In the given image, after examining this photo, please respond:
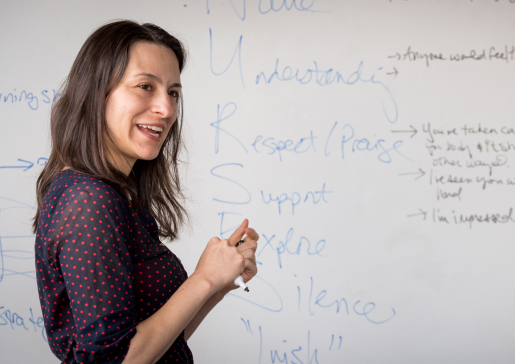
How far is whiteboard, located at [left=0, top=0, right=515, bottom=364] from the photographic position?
4.75ft

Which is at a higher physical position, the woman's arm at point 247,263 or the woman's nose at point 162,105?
the woman's nose at point 162,105

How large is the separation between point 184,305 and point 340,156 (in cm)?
101

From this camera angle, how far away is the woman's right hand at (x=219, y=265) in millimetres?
669

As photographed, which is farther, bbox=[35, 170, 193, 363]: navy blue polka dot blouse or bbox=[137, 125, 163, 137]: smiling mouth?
bbox=[137, 125, 163, 137]: smiling mouth

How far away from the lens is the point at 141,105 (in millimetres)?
718

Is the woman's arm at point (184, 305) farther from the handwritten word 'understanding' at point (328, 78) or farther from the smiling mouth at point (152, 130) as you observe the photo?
the handwritten word 'understanding' at point (328, 78)

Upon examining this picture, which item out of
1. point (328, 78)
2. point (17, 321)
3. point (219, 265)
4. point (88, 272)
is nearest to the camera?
point (88, 272)

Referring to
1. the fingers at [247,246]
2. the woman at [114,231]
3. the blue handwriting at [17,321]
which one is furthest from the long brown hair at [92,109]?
the blue handwriting at [17,321]

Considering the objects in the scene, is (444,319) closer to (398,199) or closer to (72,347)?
(398,199)

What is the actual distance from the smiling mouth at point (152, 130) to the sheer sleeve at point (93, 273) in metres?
0.20

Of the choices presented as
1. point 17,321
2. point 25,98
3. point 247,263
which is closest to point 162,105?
point 247,263

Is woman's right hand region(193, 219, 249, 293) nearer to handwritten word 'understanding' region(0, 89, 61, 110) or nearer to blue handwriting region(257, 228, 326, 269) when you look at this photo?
blue handwriting region(257, 228, 326, 269)

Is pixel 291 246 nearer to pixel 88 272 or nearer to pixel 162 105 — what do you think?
pixel 162 105

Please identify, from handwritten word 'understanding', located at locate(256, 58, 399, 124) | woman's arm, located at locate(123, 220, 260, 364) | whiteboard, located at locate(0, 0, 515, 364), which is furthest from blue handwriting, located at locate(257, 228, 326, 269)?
woman's arm, located at locate(123, 220, 260, 364)
